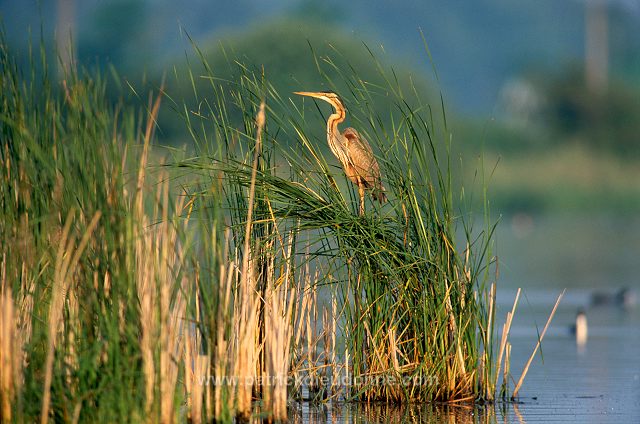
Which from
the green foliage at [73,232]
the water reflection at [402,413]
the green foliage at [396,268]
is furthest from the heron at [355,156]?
the green foliage at [73,232]

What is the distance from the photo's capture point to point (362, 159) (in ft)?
23.7

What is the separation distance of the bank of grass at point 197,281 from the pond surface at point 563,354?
0.73ft

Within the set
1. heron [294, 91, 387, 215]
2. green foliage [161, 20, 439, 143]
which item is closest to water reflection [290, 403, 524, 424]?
heron [294, 91, 387, 215]

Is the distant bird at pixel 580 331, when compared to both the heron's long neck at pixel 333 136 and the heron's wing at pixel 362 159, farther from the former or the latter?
the heron's wing at pixel 362 159

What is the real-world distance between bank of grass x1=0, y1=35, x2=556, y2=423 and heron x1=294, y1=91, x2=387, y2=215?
0.87ft

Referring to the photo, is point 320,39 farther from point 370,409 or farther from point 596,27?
point 596,27

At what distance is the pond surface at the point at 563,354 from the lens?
643cm

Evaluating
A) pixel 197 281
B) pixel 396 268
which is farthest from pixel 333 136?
pixel 197 281

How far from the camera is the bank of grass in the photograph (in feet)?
16.4

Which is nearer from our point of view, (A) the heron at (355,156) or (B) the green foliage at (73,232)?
(B) the green foliage at (73,232)

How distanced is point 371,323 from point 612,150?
141 feet

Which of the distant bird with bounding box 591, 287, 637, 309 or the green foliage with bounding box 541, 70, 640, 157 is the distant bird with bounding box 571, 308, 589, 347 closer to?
the distant bird with bounding box 591, 287, 637, 309

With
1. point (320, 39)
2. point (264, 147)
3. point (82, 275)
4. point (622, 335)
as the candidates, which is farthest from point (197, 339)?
point (320, 39)

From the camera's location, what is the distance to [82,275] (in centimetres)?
524
